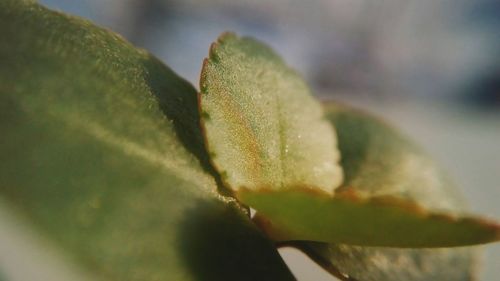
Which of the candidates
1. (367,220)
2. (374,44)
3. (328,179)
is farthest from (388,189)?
(374,44)

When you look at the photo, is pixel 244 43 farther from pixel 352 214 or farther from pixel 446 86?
pixel 446 86

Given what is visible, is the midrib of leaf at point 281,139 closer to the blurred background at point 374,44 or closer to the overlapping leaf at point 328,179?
the overlapping leaf at point 328,179

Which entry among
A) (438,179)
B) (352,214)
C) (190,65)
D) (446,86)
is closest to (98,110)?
(352,214)

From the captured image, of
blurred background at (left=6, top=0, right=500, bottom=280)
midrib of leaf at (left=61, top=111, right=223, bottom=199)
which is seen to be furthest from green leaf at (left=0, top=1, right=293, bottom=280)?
blurred background at (left=6, top=0, right=500, bottom=280)

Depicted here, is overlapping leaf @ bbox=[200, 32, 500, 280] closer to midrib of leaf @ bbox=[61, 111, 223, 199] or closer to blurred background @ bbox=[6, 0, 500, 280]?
midrib of leaf @ bbox=[61, 111, 223, 199]

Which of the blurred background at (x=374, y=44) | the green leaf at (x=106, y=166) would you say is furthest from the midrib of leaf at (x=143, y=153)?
the blurred background at (x=374, y=44)

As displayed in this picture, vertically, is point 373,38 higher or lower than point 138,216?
higher
